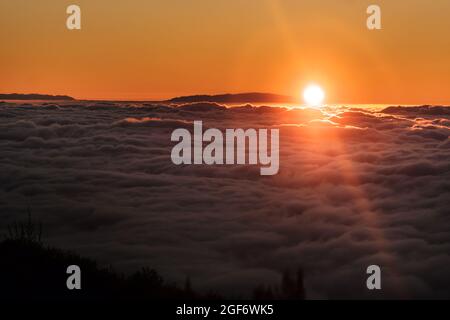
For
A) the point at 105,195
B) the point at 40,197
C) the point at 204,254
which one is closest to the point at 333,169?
the point at 105,195

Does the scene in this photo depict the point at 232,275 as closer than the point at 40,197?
Yes

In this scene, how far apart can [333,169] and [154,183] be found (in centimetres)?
2915

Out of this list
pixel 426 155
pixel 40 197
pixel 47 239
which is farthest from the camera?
pixel 426 155

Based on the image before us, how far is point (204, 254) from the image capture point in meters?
32.8

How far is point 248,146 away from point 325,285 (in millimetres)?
100744

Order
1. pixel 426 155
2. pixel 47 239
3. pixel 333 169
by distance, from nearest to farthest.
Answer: pixel 47 239 < pixel 333 169 < pixel 426 155

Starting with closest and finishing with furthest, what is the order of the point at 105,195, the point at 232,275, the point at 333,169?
the point at 232,275 → the point at 105,195 → the point at 333,169

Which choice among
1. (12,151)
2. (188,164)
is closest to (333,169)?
(188,164)
